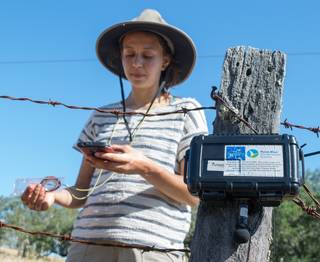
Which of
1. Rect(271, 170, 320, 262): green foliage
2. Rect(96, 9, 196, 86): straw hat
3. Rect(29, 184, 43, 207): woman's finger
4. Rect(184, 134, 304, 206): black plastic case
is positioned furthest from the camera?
Rect(271, 170, 320, 262): green foliage

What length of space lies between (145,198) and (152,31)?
2.72 ft

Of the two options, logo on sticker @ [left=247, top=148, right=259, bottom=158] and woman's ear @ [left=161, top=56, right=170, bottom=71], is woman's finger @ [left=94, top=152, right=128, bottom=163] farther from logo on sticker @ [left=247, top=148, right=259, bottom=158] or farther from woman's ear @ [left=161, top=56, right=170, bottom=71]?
woman's ear @ [left=161, top=56, right=170, bottom=71]

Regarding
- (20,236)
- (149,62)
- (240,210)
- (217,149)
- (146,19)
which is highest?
(20,236)

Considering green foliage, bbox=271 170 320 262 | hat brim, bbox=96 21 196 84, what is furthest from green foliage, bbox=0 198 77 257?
hat brim, bbox=96 21 196 84

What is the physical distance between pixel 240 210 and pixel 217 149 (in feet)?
0.66

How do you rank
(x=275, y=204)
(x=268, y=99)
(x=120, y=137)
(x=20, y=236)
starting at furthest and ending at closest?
(x=20, y=236), (x=120, y=137), (x=268, y=99), (x=275, y=204)

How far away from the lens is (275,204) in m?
1.72

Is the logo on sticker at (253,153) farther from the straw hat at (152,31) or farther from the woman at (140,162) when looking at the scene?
the straw hat at (152,31)

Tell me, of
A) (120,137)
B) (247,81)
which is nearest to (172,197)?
(120,137)

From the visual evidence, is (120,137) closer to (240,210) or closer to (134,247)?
(134,247)

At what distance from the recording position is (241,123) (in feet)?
6.50

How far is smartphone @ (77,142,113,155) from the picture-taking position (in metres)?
2.14

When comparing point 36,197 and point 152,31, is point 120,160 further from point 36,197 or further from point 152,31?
point 152,31

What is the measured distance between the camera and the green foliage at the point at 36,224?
166 feet
